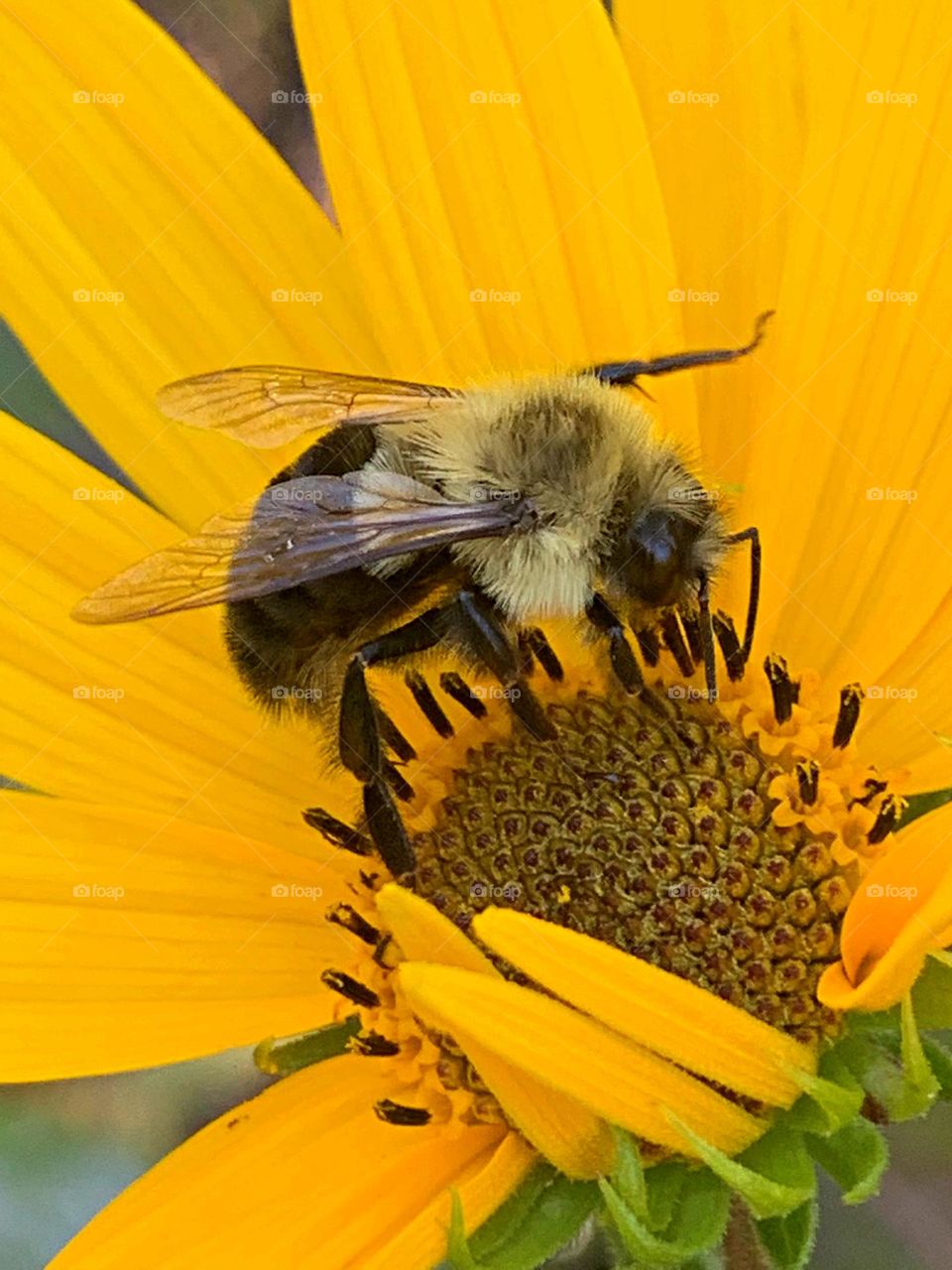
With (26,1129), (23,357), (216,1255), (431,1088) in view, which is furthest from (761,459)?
(26,1129)

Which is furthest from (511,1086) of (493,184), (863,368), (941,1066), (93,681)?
(493,184)

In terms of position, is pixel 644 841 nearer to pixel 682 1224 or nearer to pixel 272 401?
pixel 682 1224

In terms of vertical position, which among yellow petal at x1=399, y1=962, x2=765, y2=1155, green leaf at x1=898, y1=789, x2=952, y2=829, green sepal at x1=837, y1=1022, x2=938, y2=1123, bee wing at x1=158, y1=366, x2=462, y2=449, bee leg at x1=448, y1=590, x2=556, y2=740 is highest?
bee wing at x1=158, y1=366, x2=462, y2=449

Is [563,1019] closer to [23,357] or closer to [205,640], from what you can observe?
[205,640]

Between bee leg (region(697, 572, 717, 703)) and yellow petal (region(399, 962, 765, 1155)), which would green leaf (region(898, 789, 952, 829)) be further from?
yellow petal (region(399, 962, 765, 1155))

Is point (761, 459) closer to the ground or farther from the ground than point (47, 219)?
closer to the ground

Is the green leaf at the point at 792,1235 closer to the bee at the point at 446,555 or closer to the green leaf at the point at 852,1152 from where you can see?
the green leaf at the point at 852,1152

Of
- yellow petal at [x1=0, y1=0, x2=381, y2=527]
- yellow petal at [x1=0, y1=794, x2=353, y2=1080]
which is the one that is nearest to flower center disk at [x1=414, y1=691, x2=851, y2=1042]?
yellow petal at [x1=0, y1=794, x2=353, y2=1080]
